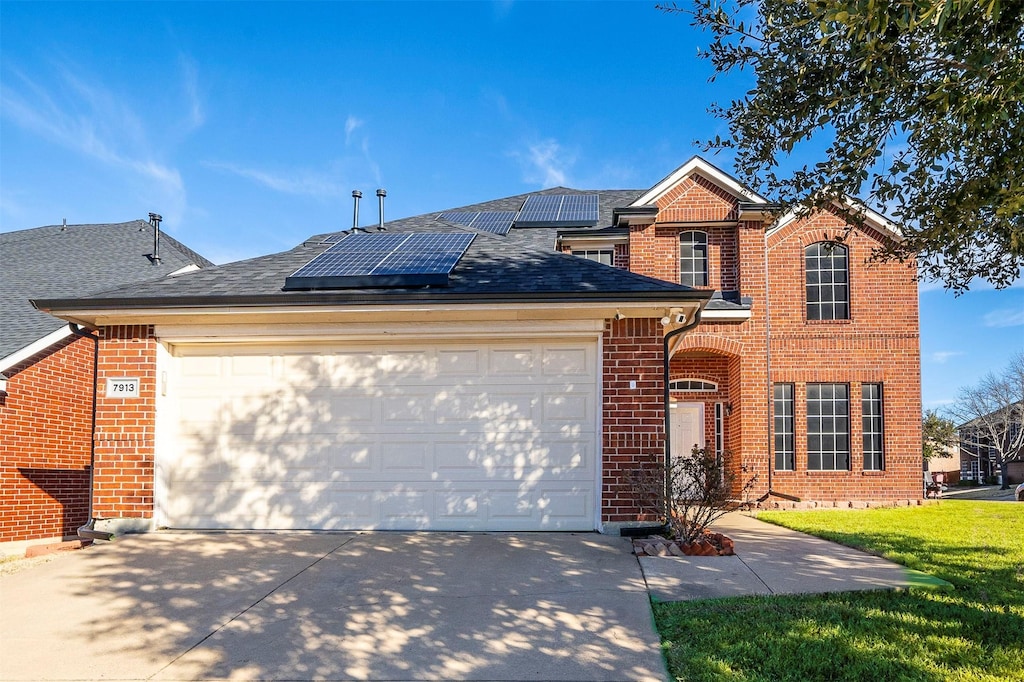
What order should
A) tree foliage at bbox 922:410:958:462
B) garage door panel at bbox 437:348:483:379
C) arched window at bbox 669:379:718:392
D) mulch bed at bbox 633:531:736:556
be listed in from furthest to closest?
tree foliage at bbox 922:410:958:462
arched window at bbox 669:379:718:392
garage door panel at bbox 437:348:483:379
mulch bed at bbox 633:531:736:556

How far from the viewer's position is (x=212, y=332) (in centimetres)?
874

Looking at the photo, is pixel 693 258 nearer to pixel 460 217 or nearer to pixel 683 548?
pixel 460 217

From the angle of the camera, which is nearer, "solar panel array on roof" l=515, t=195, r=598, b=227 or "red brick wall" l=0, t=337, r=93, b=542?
"red brick wall" l=0, t=337, r=93, b=542

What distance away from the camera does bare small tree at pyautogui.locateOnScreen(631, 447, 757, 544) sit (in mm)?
7527

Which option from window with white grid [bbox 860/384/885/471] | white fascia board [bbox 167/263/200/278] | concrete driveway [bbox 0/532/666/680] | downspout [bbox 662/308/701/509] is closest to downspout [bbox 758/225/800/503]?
window with white grid [bbox 860/384/885/471]

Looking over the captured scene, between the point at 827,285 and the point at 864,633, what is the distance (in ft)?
40.3

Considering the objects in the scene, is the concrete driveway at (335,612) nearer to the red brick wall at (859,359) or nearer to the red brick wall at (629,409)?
the red brick wall at (629,409)

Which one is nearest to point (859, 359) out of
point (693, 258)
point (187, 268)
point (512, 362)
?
point (693, 258)

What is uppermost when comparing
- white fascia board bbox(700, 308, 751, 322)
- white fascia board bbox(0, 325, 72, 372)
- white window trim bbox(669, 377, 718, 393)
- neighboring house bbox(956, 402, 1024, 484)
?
white fascia board bbox(700, 308, 751, 322)

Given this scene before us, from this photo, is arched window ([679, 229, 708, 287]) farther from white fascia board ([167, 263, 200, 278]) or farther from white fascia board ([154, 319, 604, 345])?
white fascia board ([167, 263, 200, 278])

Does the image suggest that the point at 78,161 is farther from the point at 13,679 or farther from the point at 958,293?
the point at 958,293

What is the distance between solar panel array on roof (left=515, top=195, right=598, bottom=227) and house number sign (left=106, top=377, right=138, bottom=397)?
867 cm

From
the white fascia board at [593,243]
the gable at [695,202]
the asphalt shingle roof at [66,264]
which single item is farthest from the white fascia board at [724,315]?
the asphalt shingle roof at [66,264]

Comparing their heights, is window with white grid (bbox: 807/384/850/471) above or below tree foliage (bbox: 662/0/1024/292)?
below
